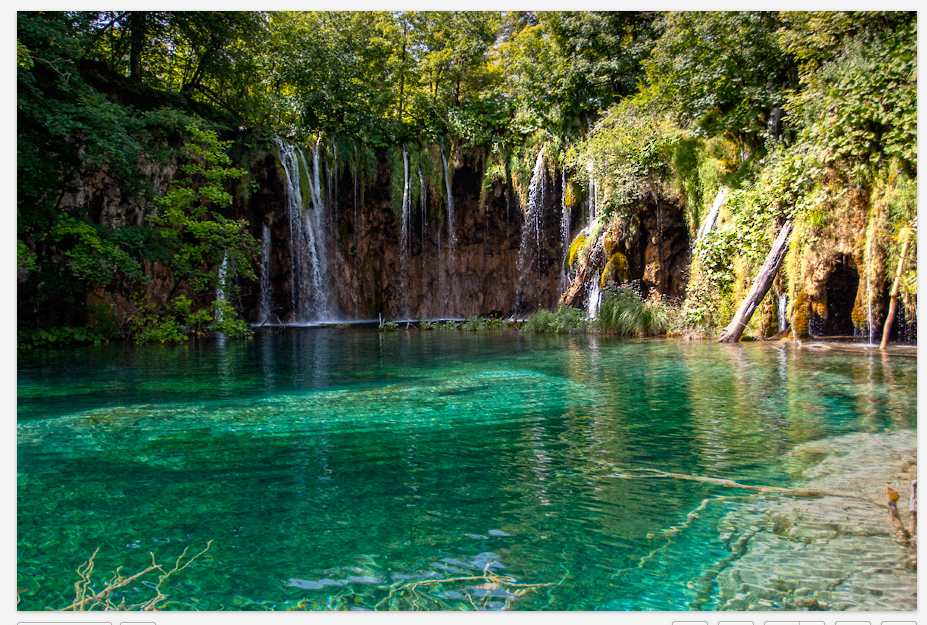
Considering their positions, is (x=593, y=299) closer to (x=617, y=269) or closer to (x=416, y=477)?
(x=617, y=269)

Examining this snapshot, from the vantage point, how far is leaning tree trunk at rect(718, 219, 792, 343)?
1084 cm

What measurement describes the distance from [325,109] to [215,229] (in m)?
11.1

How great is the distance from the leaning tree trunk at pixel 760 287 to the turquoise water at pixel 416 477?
3754 millimetres

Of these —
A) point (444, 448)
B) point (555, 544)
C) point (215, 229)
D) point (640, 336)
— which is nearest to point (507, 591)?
point (555, 544)

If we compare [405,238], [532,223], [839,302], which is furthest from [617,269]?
[405,238]

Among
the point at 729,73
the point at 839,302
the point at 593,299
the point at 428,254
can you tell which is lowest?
the point at 839,302

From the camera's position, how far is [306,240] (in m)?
21.9

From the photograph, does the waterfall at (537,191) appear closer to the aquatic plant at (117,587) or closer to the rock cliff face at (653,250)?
the rock cliff face at (653,250)

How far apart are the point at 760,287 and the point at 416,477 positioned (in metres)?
9.87

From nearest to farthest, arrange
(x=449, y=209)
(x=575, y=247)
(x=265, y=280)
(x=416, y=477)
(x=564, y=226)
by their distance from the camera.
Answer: (x=416, y=477), (x=575, y=247), (x=564, y=226), (x=265, y=280), (x=449, y=209)
